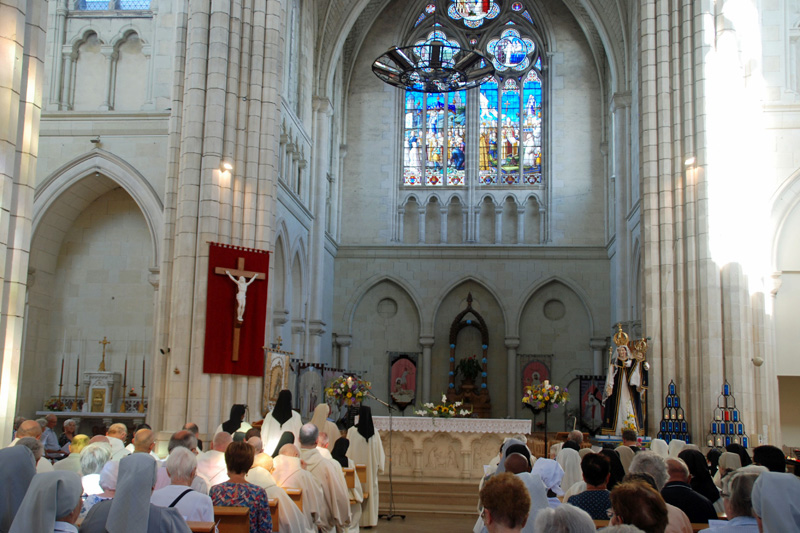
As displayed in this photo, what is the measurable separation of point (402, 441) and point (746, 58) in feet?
31.1

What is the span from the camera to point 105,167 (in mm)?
18328

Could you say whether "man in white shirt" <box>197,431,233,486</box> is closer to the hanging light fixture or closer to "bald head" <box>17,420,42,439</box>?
"bald head" <box>17,420,42,439</box>

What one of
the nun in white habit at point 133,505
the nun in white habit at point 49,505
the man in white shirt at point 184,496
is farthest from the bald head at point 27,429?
the nun in white habit at point 49,505

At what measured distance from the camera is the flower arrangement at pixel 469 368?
995 inches

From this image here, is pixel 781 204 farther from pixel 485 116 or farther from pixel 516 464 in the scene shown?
pixel 485 116

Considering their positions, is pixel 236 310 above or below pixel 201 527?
above

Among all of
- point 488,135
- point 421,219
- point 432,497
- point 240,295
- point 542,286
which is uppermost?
point 488,135

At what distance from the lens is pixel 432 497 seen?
1375 centimetres

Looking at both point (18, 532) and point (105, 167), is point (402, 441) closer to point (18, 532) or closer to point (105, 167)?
point (105, 167)

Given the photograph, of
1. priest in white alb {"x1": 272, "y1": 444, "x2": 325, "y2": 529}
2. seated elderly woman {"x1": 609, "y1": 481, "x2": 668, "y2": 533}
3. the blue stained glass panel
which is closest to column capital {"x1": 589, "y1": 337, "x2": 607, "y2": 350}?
the blue stained glass panel

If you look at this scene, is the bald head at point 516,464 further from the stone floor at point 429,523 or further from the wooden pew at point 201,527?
the stone floor at point 429,523

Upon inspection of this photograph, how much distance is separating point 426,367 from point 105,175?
12071mm

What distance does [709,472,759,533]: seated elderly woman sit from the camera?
13.8 ft

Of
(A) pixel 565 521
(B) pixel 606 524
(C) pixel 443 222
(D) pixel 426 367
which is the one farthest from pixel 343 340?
(A) pixel 565 521
